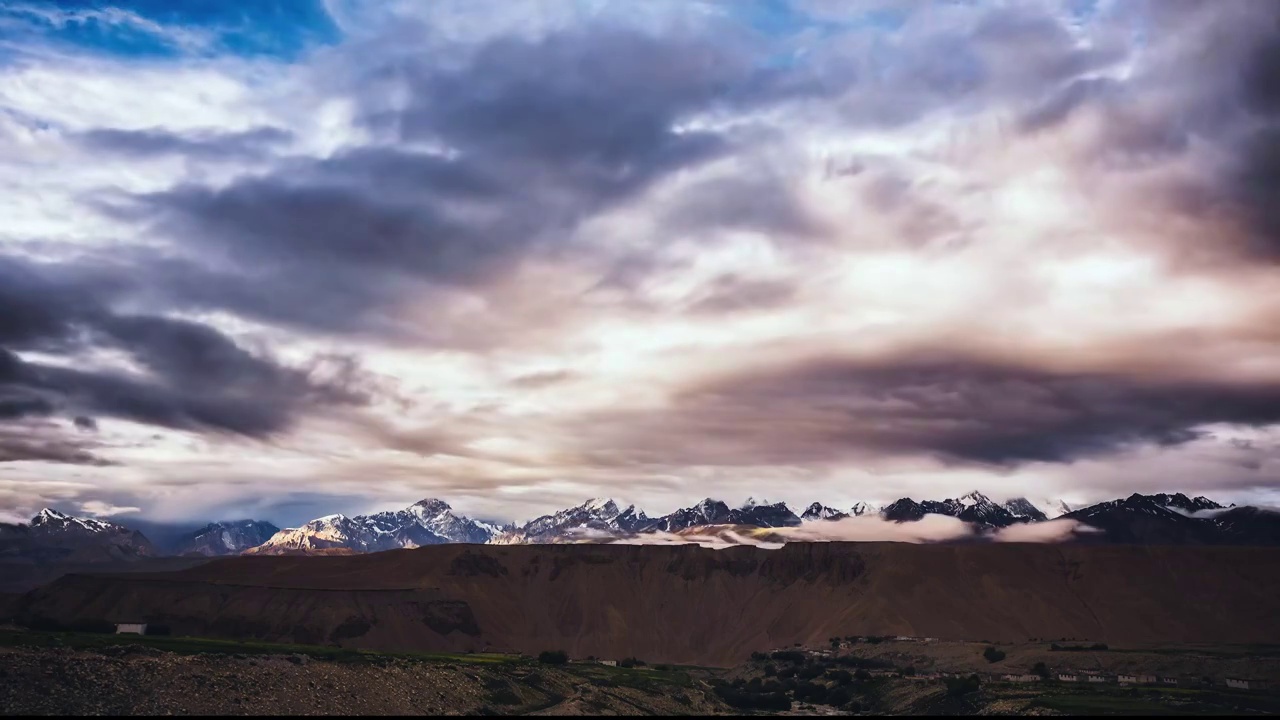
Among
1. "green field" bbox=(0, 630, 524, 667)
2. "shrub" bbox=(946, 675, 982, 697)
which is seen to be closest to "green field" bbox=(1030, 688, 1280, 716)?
"shrub" bbox=(946, 675, 982, 697)

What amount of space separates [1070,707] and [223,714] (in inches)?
4463

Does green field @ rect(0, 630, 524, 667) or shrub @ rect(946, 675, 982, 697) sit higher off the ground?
green field @ rect(0, 630, 524, 667)

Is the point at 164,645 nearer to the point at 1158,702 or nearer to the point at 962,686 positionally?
the point at 962,686

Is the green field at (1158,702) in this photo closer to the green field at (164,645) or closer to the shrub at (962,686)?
the shrub at (962,686)

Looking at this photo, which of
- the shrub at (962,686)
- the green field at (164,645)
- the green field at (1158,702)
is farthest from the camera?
the shrub at (962,686)

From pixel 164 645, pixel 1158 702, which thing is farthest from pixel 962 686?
pixel 164 645

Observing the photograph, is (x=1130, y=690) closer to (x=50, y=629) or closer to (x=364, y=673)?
(x=364, y=673)

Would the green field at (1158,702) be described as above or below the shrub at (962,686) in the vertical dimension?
above

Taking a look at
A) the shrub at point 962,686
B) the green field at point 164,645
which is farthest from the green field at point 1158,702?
the green field at point 164,645

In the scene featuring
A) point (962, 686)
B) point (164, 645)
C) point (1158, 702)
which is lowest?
point (962, 686)

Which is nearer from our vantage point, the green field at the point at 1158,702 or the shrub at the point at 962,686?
the green field at the point at 1158,702

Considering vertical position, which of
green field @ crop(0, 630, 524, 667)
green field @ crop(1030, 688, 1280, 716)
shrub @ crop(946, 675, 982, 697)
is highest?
green field @ crop(0, 630, 524, 667)

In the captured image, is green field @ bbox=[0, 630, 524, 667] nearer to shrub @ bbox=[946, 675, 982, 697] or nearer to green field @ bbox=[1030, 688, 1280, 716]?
shrub @ bbox=[946, 675, 982, 697]

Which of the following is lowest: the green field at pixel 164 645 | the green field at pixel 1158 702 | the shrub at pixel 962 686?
the shrub at pixel 962 686
